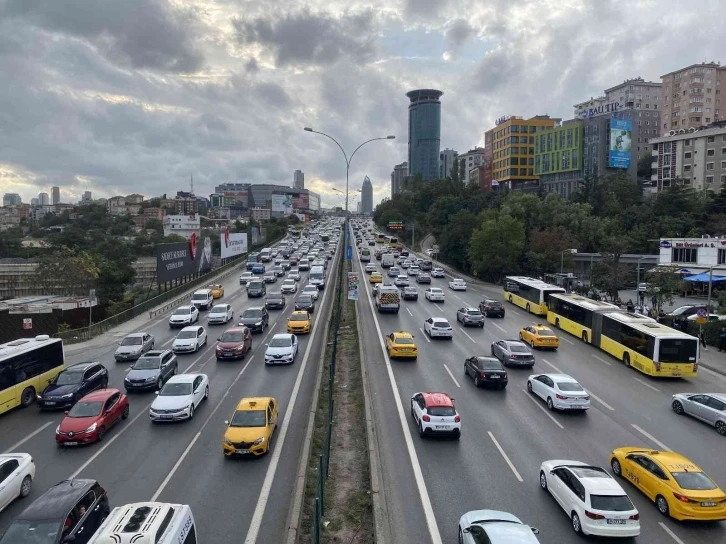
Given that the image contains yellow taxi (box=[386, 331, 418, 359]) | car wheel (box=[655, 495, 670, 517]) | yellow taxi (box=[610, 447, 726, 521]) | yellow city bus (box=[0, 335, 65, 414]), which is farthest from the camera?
yellow taxi (box=[386, 331, 418, 359])

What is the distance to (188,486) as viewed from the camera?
45.3 ft

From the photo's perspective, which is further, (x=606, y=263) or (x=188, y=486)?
(x=606, y=263)

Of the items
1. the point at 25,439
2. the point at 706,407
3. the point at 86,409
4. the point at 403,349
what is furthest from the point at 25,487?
the point at 706,407

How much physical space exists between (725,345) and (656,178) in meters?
69.8

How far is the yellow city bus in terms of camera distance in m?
20.2

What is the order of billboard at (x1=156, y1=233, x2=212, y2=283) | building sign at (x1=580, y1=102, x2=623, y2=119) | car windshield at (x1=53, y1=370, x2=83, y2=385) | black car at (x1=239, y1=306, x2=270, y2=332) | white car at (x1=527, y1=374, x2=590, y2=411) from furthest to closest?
building sign at (x1=580, y1=102, x2=623, y2=119) < billboard at (x1=156, y1=233, x2=212, y2=283) < black car at (x1=239, y1=306, x2=270, y2=332) < car windshield at (x1=53, y1=370, x2=83, y2=385) < white car at (x1=527, y1=374, x2=590, y2=411)

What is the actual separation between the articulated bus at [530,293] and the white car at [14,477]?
114 feet

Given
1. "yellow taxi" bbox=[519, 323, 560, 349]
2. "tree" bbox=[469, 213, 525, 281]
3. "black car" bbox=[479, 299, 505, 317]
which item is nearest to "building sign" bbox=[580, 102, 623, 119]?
"tree" bbox=[469, 213, 525, 281]

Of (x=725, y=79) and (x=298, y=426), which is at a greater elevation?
(x=725, y=79)

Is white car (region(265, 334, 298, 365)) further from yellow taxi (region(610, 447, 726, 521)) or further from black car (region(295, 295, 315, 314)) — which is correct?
yellow taxi (region(610, 447, 726, 521))

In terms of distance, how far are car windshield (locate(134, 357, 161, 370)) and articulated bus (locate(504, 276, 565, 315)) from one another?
28185mm

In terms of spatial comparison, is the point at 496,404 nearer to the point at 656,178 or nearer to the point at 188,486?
the point at 188,486

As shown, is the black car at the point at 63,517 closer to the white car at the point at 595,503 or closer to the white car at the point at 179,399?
the white car at the point at 179,399

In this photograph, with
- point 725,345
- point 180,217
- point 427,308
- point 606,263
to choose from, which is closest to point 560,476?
point 725,345
